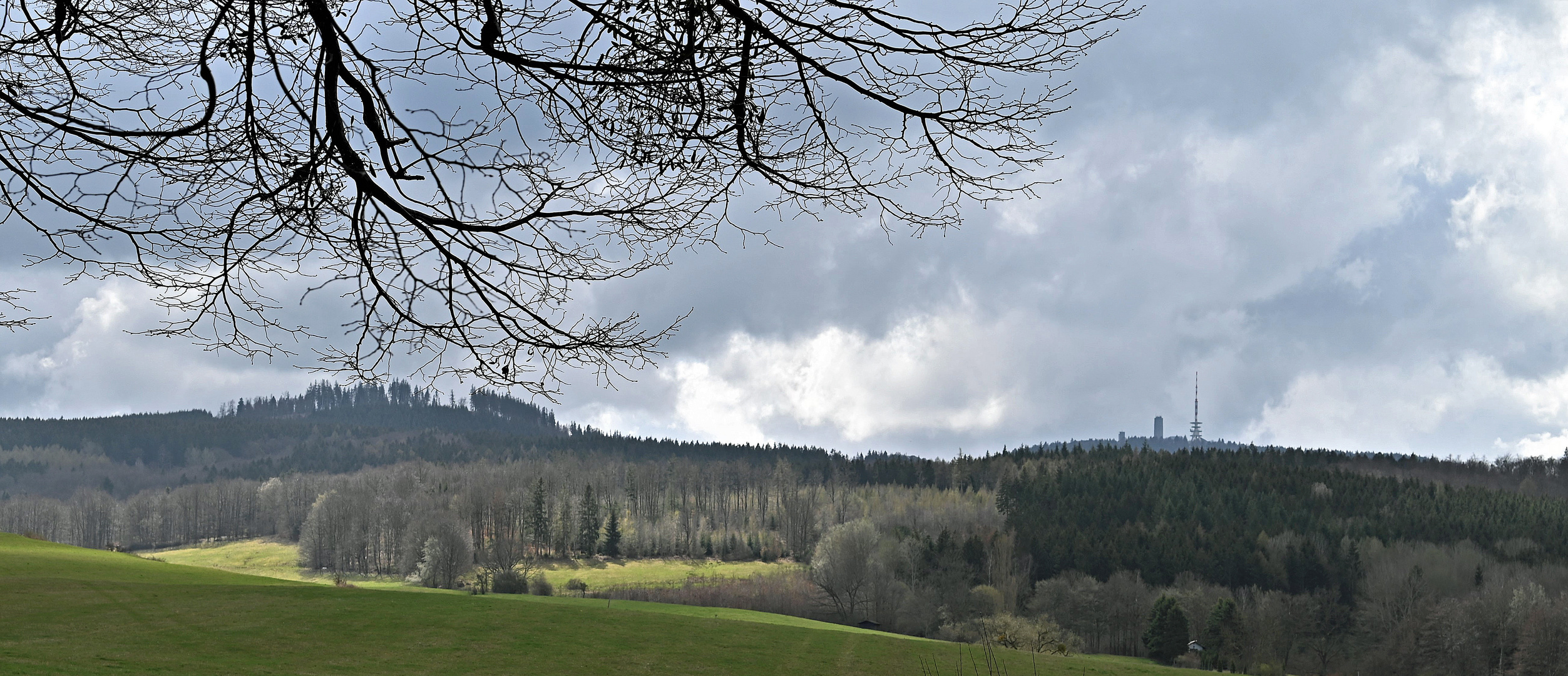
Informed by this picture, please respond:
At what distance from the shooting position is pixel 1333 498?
86375 millimetres

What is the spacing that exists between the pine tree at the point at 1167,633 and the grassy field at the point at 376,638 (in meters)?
22.3

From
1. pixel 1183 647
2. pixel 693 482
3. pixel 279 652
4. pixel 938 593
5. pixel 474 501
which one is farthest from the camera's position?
pixel 693 482

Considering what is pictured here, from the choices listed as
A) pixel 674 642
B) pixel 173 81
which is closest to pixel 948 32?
pixel 173 81

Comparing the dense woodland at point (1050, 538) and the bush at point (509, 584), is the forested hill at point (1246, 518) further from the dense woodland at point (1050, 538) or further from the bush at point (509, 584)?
the bush at point (509, 584)

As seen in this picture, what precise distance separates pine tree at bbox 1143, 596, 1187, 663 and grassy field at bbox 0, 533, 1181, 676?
73.3ft

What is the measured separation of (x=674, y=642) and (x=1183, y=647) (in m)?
38.6

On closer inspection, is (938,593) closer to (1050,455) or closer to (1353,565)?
(1353,565)

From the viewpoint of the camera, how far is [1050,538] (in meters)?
76.7

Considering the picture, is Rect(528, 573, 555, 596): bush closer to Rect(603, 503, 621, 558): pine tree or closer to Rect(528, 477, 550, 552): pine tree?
Rect(528, 477, 550, 552): pine tree

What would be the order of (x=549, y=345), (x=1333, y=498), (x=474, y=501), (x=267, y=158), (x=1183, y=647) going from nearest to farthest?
(x=267, y=158), (x=549, y=345), (x=1183, y=647), (x=1333, y=498), (x=474, y=501)

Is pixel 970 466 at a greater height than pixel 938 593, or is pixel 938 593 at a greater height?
pixel 970 466

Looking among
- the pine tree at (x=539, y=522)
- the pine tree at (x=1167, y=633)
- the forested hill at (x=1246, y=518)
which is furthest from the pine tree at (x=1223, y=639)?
the pine tree at (x=539, y=522)

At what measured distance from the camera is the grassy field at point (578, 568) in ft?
284

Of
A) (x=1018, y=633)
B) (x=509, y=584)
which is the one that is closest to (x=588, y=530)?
(x=509, y=584)
